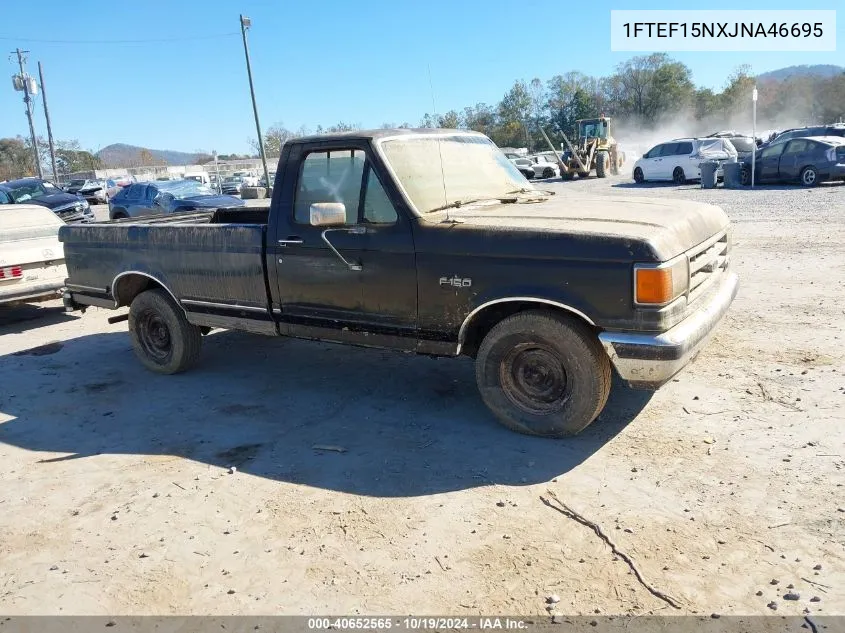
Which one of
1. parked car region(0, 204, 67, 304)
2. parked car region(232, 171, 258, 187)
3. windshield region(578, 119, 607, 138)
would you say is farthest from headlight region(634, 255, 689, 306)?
parked car region(232, 171, 258, 187)

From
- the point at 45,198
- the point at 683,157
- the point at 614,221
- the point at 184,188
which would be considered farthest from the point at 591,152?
the point at 614,221

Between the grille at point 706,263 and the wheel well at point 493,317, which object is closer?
the wheel well at point 493,317

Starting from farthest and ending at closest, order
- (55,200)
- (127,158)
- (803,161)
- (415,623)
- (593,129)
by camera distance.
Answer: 1. (127,158)
2. (593,129)
3. (55,200)
4. (803,161)
5. (415,623)

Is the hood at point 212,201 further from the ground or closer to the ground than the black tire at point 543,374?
further from the ground

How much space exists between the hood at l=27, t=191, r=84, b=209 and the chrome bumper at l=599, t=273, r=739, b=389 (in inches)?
822

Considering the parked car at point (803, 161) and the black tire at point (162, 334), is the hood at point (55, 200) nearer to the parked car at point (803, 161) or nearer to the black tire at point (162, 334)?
the black tire at point (162, 334)

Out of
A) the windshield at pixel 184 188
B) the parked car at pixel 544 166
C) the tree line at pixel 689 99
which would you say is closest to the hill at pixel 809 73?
the tree line at pixel 689 99

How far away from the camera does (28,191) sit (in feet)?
70.6

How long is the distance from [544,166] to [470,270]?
111 ft

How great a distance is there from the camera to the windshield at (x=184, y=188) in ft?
57.9

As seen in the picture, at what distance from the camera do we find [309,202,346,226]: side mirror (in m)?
4.46

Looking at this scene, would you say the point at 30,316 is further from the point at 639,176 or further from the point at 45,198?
the point at 639,176

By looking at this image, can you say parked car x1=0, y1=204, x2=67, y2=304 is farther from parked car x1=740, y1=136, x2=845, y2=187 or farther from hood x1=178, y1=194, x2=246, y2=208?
parked car x1=740, y1=136, x2=845, y2=187

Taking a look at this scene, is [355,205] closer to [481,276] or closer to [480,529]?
[481,276]
